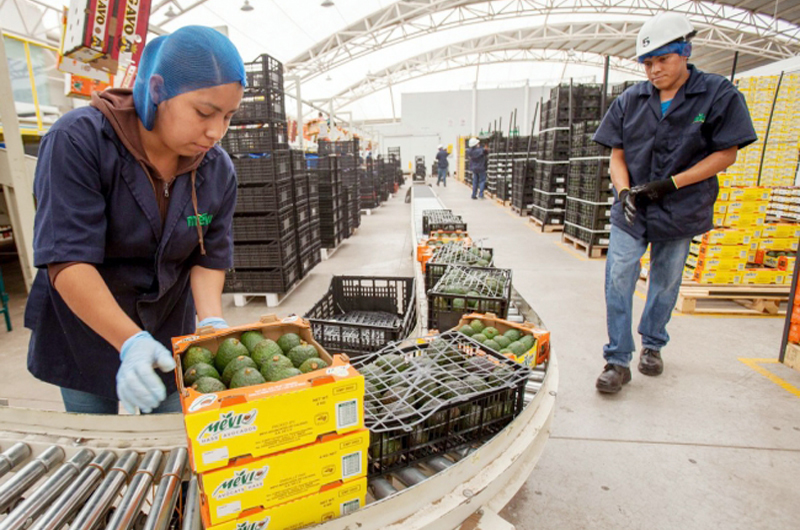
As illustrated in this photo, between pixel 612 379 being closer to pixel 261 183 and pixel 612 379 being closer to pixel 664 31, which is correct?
pixel 664 31

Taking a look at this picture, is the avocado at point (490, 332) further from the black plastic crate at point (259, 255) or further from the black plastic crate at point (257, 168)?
the black plastic crate at point (257, 168)

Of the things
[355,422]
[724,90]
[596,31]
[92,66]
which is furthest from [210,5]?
[596,31]

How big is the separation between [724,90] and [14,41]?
7.84 m

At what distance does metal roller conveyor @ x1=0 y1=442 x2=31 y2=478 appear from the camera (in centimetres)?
108

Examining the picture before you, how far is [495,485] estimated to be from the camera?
1262mm

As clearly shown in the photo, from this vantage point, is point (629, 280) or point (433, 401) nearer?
point (433, 401)

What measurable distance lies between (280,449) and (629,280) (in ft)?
8.13

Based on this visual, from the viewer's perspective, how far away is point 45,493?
38.4 inches

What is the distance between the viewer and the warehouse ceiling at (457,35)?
16.6 meters

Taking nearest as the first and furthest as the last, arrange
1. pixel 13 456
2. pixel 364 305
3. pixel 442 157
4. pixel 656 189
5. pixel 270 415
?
pixel 270 415 < pixel 13 456 < pixel 656 189 < pixel 364 305 < pixel 442 157

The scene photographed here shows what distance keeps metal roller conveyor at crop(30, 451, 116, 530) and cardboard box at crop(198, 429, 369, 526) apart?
30 cm

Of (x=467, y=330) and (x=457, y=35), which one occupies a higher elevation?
(x=457, y=35)

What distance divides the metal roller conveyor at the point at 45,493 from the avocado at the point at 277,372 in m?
0.50

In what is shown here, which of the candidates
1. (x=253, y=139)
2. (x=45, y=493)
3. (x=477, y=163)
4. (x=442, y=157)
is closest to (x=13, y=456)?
(x=45, y=493)
